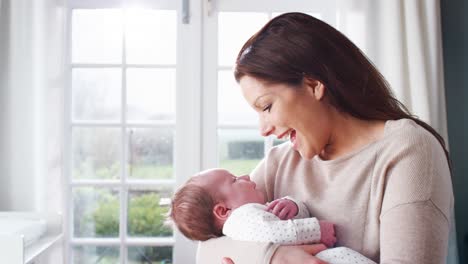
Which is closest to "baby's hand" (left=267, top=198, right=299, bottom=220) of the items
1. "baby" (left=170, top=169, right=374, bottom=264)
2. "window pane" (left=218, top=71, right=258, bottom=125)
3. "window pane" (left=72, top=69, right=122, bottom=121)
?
"baby" (left=170, top=169, right=374, bottom=264)

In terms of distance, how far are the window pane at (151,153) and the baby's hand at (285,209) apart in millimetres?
1369

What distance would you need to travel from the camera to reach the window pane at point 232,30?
2.65m

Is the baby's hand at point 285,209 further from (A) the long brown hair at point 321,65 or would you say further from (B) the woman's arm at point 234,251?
(A) the long brown hair at point 321,65

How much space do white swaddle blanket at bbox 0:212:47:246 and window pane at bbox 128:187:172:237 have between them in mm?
537

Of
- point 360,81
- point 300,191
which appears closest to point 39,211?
point 300,191

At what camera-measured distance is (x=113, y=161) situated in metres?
2.65

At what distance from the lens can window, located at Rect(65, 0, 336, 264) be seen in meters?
2.62

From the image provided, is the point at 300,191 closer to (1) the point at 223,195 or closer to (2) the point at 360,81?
(1) the point at 223,195

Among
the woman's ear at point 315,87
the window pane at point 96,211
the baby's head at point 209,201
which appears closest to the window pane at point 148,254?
the window pane at point 96,211

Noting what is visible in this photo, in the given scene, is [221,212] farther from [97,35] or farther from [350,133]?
[97,35]

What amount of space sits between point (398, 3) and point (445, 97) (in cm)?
57

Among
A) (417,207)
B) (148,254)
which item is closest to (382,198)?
(417,207)

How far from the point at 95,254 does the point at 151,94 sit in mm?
933

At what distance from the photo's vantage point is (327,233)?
1.26m
